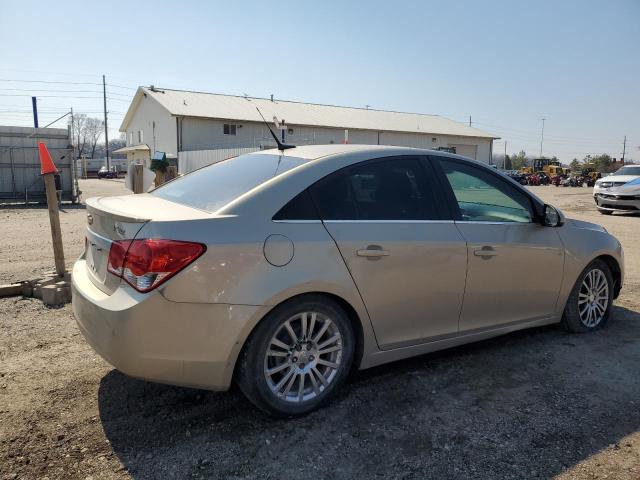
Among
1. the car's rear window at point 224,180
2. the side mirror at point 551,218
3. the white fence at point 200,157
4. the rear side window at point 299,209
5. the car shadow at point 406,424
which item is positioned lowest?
the car shadow at point 406,424

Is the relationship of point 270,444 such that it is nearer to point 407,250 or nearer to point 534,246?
point 407,250

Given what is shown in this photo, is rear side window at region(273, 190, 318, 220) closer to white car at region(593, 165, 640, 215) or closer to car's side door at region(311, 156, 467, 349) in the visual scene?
car's side door at region(311, 156, 467, 349)

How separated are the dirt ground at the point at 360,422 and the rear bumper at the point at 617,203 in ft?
48.2

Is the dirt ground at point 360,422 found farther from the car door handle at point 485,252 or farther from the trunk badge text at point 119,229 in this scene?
the trunk badge text at point 119,229

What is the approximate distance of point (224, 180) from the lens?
3514mm

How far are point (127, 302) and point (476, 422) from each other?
2125mm

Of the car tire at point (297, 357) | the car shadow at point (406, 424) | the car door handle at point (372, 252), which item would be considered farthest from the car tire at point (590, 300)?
the car tire at point (297, 357)

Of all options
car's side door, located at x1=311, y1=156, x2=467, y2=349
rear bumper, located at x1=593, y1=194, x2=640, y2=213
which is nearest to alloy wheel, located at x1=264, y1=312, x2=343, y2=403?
car's side door, located at x1=311, y1=156, x2=467, y2=349

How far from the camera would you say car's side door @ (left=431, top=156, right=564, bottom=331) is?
379 centimetres

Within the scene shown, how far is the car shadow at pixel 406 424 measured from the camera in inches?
105

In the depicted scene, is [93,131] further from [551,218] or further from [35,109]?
[551,218]

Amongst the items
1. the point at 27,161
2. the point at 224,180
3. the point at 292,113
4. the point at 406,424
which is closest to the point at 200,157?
the point at 292,113

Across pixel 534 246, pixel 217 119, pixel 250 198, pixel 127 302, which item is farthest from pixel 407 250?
pixel 217 119

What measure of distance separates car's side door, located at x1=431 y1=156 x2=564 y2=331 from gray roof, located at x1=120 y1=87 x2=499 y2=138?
1271 inches
